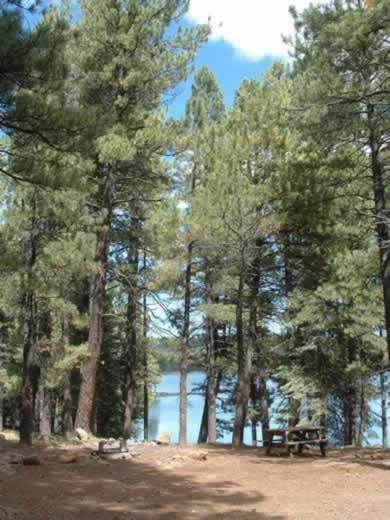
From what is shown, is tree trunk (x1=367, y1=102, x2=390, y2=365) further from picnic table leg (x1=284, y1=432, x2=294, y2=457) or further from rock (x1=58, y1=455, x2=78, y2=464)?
rock (x1=58, y1=455, x2=78, y2=464)

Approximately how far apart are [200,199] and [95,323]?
376cm

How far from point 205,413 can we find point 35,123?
15.5 meters

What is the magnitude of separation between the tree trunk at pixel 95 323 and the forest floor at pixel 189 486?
140cm

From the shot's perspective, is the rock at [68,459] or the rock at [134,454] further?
the rock at [134,454]

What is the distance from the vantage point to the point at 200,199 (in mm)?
12180

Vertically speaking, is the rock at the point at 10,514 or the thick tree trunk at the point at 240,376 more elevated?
the thick tree trunk at the point at 240,376

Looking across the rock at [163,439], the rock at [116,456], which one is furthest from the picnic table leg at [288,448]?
the rock at [116,456]

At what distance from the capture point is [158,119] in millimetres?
11133

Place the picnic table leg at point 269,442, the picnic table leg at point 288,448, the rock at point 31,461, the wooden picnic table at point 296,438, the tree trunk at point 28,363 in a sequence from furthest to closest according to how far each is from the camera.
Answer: the picnic table leg at point 269,442, the picnic table leg at point 288,448, the wooden picnic table at point 296,438, the tree trunk at point 28,363, the rock at point 31,461

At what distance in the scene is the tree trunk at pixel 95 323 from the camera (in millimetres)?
11109

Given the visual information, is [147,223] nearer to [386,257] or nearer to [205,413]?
[386,257]

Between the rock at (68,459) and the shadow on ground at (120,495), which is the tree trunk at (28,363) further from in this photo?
the shadow on ground at (120,495)

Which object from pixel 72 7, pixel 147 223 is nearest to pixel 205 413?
pixel 147 223

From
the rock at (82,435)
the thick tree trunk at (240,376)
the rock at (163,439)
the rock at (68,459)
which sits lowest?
the rock at (163,439)
